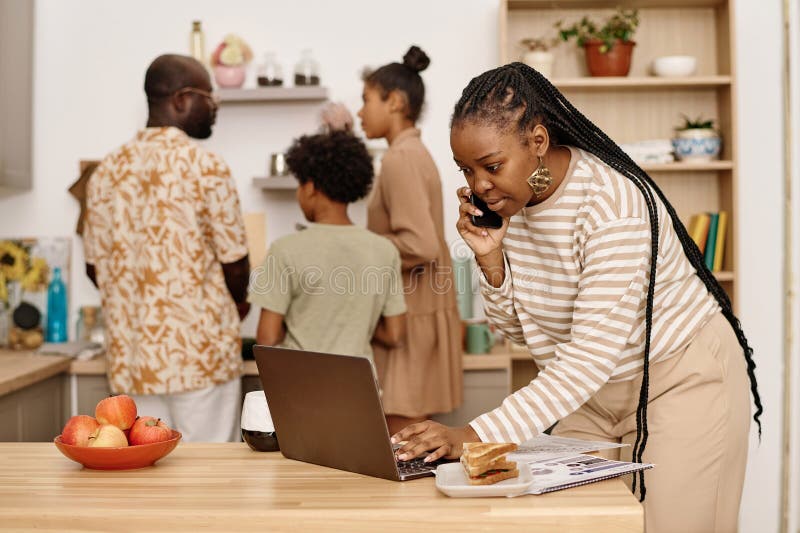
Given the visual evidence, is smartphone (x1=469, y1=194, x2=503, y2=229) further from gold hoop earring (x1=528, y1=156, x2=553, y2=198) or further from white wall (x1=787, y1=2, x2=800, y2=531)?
white wall (x1=787, y1=2, x2=800, y2=531)

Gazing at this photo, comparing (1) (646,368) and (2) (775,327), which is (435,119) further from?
(1) (646,368)

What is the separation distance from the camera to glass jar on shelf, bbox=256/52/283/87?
141 inches

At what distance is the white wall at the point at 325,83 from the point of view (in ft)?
12.2

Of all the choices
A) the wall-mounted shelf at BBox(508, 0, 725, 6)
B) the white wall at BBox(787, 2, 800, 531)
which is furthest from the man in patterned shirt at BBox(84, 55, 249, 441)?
the white wall at BBox(787, 2, 800, 531)

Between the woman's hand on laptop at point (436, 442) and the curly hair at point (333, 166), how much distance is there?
1192 millimetres

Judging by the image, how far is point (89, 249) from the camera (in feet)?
10.0

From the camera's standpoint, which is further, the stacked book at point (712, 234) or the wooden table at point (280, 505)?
the stacked book at point (712, 234)

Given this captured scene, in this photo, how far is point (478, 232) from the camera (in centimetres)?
168

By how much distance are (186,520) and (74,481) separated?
0.99 ft

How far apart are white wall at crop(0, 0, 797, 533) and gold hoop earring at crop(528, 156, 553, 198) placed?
7.18 feet

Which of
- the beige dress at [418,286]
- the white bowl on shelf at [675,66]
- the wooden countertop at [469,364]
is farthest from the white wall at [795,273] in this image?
the beige dress at [418,286]

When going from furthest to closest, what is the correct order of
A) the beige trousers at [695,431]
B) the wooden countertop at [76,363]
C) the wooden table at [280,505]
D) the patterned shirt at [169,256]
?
the wooden countertop at [76,363], the patterned shirt at [169,256], the beige trousers at [695,431], the wooden table at [280,505]

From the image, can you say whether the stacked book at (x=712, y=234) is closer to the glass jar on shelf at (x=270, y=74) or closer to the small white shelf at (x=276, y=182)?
the small white shelf at (x=276, y=182)

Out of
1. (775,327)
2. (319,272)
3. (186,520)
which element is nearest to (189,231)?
(319,272)
